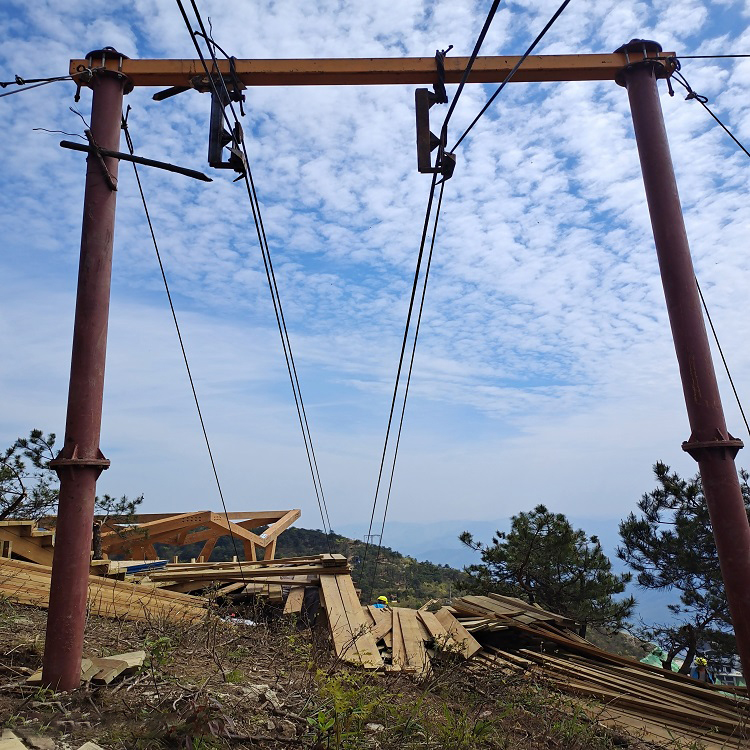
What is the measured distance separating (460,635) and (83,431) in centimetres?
527

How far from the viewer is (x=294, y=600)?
31.3 feet

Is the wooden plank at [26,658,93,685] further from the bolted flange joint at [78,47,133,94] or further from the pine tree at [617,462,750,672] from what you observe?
the pine tree at [617,462,750,672]

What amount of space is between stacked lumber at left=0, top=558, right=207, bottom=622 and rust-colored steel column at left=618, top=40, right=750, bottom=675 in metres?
5.79

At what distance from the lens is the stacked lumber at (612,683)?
595cm

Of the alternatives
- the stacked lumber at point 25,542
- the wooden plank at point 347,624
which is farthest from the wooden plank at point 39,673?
the stacked lumber at point 25,542

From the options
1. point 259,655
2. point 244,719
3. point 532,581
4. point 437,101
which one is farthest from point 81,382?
point 532,581

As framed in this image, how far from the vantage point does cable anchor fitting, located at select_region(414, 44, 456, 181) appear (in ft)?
17.9

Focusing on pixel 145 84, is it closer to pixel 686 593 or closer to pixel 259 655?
pixel 259 655

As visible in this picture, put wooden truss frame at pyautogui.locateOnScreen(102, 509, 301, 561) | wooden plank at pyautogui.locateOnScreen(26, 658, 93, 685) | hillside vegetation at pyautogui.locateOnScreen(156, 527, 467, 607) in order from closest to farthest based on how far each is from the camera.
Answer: wooden plank at pyautogui.locateOnScreen(26, 658, 93, 685)
wooden truss frame at pyautogui.locateOnScreen(102, 509, 301, 561)
hillside vegetation at pyautogui.locateOnScreen(156, 527, 467, 607)

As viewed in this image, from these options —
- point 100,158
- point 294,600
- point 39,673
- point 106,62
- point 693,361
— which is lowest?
point 39,673

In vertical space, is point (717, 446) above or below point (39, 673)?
above

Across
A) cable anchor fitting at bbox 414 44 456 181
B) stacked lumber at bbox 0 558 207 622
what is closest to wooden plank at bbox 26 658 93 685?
stacked lumber at bbox 0 558 207 622

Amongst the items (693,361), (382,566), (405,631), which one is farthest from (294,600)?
(382,566)

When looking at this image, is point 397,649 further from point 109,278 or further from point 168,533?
point 168,533
